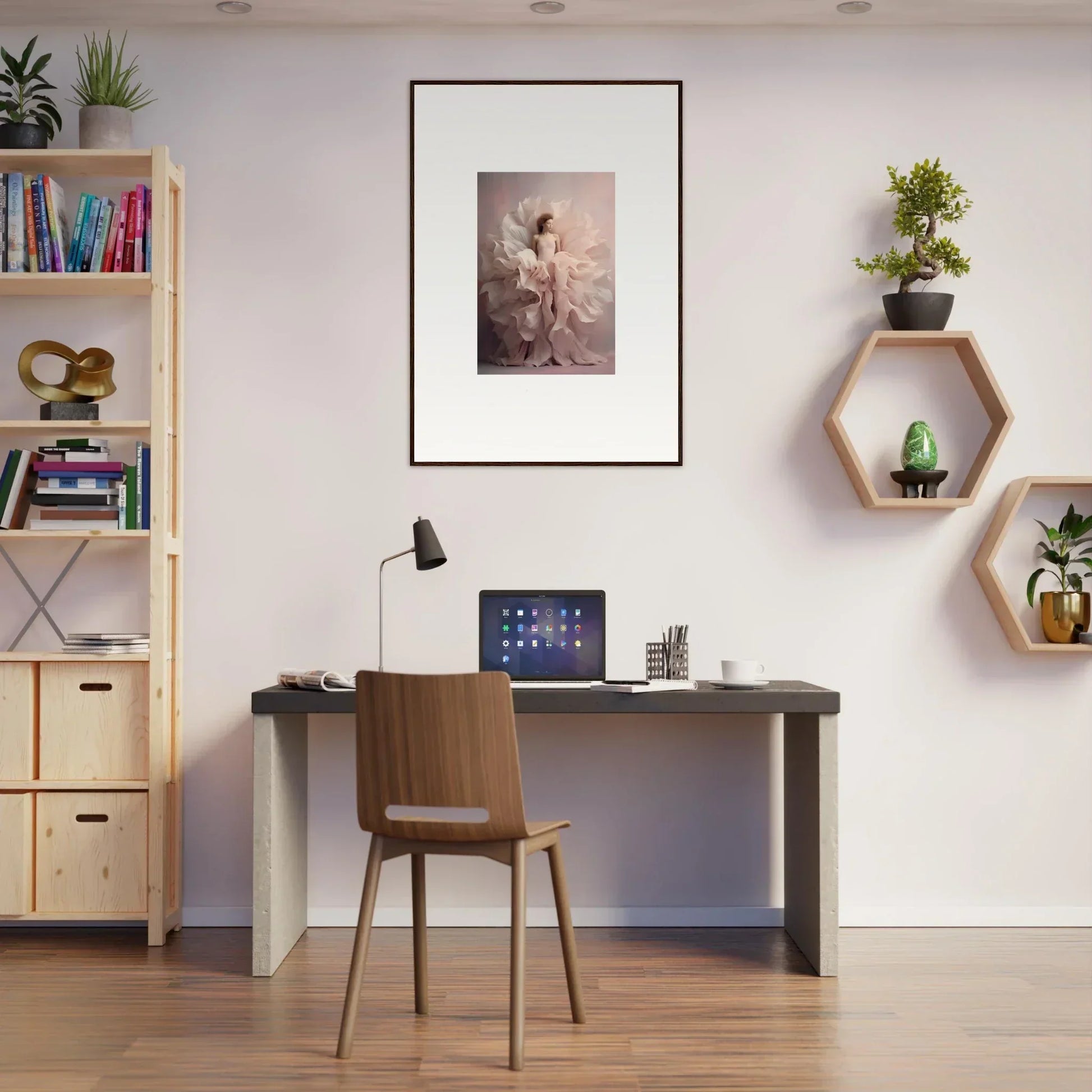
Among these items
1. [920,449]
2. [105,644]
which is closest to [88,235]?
[105,644]

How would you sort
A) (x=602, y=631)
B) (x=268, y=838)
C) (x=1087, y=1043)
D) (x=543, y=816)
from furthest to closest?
(x=543, y=816) < (x=602, y=631) < (x=268, y=838) < (x=1087, y=1043)

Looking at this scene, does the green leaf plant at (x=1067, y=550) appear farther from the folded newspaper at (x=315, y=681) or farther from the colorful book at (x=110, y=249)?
the colorful book at (x=110, y=249)

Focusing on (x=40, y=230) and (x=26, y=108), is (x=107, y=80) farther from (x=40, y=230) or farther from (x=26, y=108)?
(x=40, y=230)

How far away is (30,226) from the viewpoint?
3.52m

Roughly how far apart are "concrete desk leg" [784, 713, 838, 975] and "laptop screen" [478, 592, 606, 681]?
2.07ft

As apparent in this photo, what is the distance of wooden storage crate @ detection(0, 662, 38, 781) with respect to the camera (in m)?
3.44

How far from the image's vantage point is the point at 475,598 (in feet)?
12.2

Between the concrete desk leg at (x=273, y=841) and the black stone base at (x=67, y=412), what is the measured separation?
1.13 meters

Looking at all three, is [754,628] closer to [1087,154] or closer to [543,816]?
[543,816]

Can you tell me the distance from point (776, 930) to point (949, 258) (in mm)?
2153

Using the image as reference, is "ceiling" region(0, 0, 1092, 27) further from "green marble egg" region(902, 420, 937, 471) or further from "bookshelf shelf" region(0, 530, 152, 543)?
"bookshelf shelf" region(0, 530, 152, 543)

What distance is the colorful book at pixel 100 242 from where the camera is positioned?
354 cm

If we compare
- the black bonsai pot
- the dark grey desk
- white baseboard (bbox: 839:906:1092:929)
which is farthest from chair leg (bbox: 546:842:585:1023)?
the black bonsai pot

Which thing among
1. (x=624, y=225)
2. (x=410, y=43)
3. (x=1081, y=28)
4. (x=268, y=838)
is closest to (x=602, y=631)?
(x=268, y=838)
